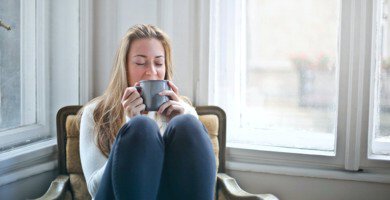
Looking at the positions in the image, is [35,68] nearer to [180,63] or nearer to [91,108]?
[91,108]

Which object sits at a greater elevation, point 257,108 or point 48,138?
point 257,108

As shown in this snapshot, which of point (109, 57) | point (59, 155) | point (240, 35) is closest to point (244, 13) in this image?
point (240, 35)

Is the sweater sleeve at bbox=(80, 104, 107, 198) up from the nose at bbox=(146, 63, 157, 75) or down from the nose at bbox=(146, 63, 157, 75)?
down

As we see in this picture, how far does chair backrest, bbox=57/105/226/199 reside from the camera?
1.93 metres

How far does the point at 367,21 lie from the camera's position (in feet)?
6.07

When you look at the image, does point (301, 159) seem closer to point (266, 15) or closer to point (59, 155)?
point (266, 15)

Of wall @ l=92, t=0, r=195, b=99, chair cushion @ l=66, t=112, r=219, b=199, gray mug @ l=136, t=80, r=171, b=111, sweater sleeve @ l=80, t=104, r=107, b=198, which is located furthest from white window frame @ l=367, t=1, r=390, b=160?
chair cushion @ l=66, t=112, r=219, b=199

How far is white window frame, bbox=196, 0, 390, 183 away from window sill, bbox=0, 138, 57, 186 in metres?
0.89

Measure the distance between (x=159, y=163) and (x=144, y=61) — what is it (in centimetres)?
52

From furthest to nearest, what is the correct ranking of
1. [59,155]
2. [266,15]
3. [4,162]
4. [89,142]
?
1. [266,15]
2. [59,155]
3. [4,162]
4. [89,142]

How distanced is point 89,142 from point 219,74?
794 millimetres

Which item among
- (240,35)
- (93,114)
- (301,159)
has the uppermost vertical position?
(240,35)

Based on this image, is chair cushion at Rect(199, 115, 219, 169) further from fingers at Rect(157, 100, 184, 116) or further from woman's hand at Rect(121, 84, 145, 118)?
woman's hand at Rect(121, 84, 145, 118)

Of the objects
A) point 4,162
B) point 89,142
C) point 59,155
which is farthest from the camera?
point 59,155
